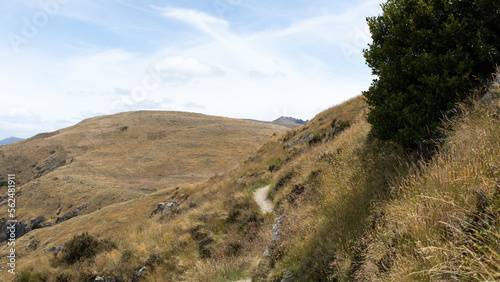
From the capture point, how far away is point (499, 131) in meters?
4.06

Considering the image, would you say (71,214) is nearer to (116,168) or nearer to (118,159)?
(116,168)

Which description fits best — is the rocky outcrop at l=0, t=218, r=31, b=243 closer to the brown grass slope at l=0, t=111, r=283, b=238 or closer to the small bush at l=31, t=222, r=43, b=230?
the brown grass slope at l=0, t=111, r=283, b=238

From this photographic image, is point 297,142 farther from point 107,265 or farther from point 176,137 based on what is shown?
point 176,137

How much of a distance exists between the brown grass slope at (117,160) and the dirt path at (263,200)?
40.9m

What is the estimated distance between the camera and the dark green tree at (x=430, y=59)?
5.64m

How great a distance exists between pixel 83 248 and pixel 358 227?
16.9 metres

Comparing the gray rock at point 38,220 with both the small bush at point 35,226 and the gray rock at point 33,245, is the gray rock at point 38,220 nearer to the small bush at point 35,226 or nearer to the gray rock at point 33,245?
the small bush at point 35,226

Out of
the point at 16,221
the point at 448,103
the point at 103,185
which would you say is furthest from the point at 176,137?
the point at 448,103

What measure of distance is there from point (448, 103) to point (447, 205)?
131 inches

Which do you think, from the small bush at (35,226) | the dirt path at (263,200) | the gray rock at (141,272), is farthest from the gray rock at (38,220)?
the dirt path at (263,200)

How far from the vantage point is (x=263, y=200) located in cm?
1310

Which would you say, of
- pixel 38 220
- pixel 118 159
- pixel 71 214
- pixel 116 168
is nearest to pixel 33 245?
pixel 71 214

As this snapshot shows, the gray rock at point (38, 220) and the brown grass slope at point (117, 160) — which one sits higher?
the brown grass slope at point (117, 160)

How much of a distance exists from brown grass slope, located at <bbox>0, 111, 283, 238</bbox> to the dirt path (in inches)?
1608
